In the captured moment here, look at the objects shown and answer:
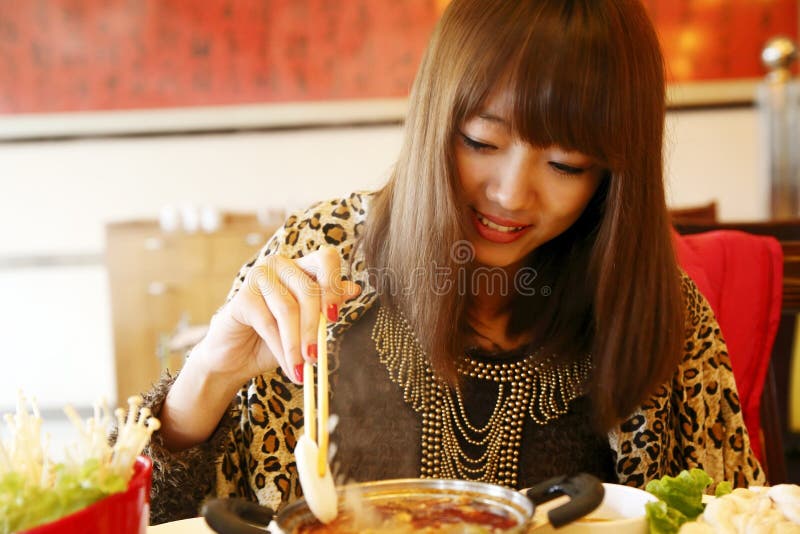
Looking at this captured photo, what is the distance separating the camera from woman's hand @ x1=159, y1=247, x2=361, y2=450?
0.94m

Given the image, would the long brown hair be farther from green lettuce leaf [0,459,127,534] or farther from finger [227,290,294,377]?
green lettuce leaf [0,459,127,534]

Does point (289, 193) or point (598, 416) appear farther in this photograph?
point (289, 193)

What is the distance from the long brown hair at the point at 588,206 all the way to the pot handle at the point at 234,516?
58 centimetres

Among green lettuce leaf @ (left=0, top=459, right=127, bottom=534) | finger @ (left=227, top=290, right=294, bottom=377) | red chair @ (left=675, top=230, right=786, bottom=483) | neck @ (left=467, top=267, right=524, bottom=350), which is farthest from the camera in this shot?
red chair @ (left=675, top=230, right=786, bottom=483)

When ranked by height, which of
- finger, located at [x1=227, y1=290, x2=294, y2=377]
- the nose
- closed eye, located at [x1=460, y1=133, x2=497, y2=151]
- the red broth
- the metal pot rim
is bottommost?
the red broth

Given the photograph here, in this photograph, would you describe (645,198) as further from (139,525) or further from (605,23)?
(139,525)

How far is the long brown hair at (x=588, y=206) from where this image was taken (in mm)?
1145

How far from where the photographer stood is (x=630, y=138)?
3.92 ft

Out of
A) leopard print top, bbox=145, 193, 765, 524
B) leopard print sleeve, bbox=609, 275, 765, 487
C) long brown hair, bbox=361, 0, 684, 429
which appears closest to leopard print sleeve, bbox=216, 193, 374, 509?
leopard print top, bbox=145, 193, 765, 524

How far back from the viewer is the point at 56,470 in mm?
696

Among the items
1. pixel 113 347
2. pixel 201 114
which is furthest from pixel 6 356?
pixel 201 114

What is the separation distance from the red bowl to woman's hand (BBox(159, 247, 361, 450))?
25cm

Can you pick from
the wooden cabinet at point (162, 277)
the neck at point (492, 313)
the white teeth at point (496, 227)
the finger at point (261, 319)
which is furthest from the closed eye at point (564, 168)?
the wooden cabinet at point (162, 277)

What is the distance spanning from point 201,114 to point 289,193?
663 mm
